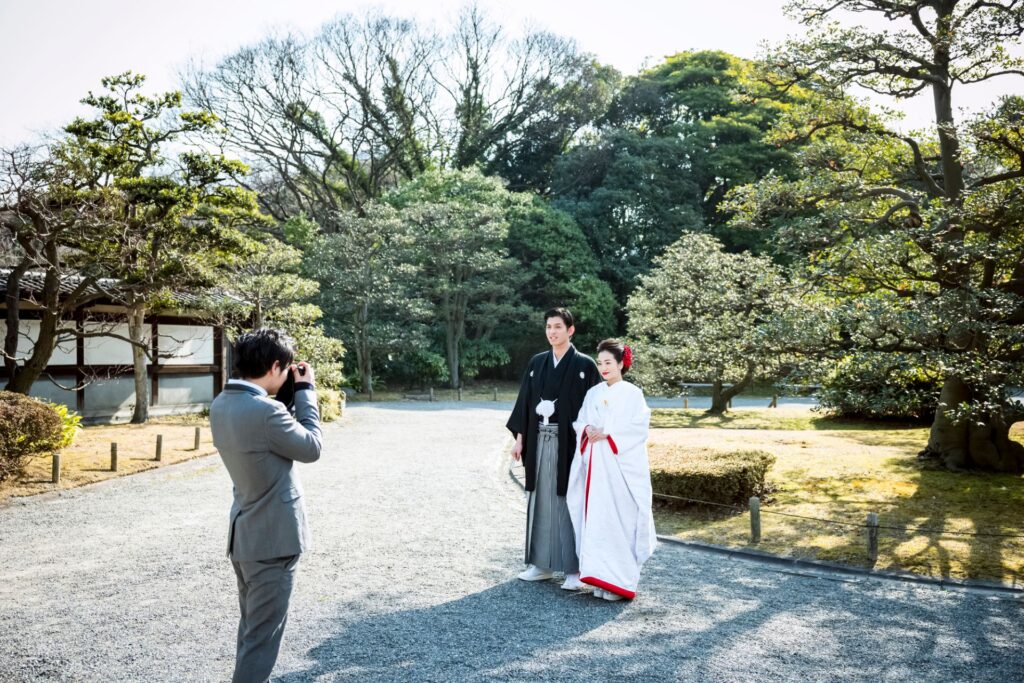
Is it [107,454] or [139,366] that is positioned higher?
[139,366]

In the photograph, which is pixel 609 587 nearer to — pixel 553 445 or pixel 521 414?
pixel 553 445

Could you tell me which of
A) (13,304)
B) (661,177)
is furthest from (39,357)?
(661,177)

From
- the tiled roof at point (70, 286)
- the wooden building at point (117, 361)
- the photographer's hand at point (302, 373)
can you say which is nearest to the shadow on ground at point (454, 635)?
the photographer's hand at point (302, 373)

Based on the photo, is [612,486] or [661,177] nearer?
[612,486]

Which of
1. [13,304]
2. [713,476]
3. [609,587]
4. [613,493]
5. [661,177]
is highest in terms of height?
[661,177]

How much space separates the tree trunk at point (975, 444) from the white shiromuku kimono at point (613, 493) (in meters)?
6.57

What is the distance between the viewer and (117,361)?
55.3ft

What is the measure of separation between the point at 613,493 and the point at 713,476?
10.6 feet

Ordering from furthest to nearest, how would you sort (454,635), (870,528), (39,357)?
1. (39,357)
2. (870,528)
3. (454,635)

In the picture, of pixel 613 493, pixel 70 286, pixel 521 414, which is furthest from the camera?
pixel 70 286

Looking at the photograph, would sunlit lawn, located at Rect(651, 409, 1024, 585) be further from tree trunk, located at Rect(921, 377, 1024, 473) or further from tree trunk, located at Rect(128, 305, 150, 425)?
tree trunk, located at Rect(128, 305, 150, 425)

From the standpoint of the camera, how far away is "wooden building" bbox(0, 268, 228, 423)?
1481 centimetres

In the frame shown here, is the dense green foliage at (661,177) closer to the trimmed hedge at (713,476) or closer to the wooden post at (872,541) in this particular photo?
the trimmed hedge at (713,476)

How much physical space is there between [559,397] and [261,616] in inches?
110
